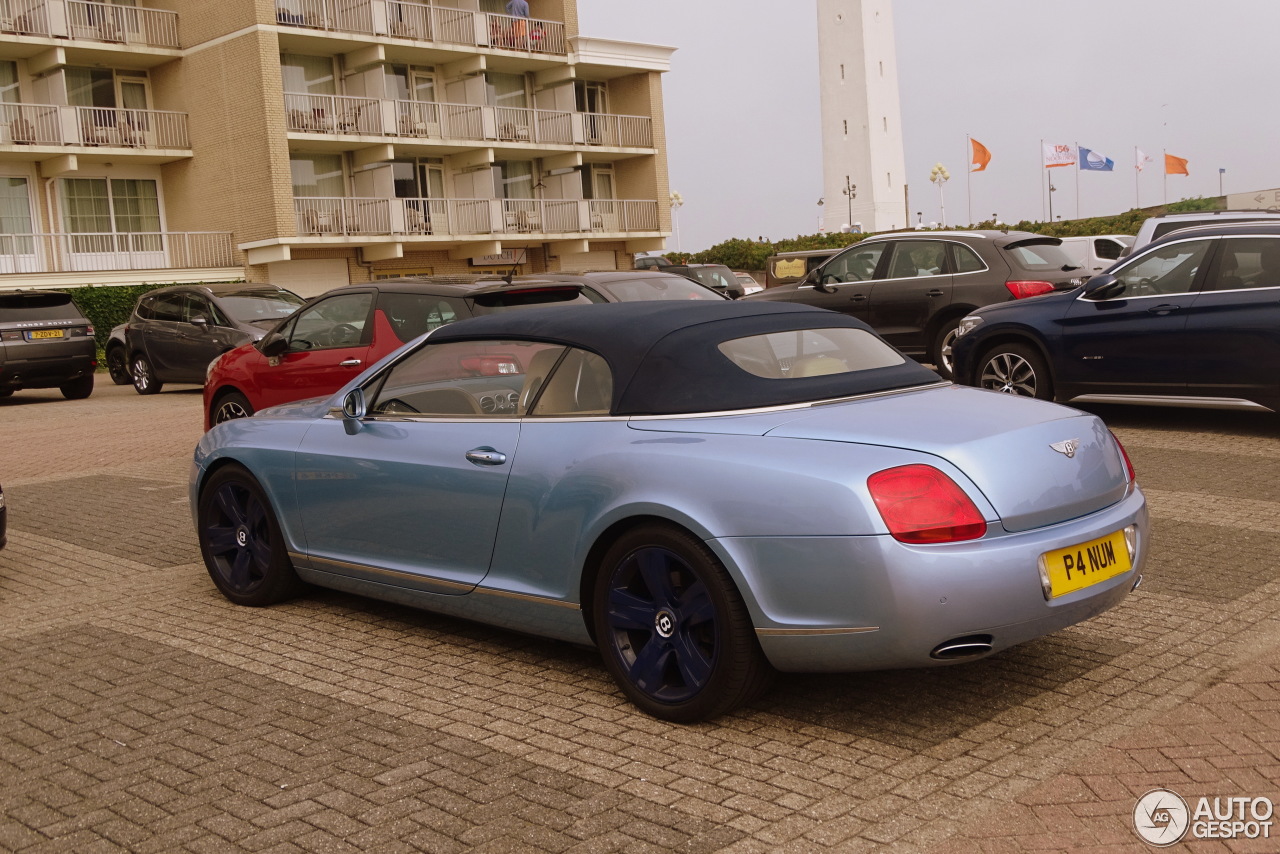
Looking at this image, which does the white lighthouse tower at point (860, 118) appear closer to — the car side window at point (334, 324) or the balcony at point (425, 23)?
the balcony at point (425, 23)

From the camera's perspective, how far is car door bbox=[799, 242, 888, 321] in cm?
1538

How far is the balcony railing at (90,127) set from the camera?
33.4 metres

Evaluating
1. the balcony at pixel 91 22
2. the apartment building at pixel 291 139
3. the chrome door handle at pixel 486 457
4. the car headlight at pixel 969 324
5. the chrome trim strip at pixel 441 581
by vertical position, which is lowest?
the chrome trim strip at pixel 441 581

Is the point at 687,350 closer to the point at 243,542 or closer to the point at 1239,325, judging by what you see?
the point at 243,542

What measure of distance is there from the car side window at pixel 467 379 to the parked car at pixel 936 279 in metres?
9.13

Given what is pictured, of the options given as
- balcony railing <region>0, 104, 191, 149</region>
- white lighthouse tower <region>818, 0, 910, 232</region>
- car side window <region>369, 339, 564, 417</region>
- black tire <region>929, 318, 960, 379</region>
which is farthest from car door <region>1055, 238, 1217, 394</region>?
white lighthouse tower <region>818, 0, 910, 232</region>

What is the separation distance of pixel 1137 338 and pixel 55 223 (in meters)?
30.9

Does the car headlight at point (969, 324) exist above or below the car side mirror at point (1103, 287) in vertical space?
below

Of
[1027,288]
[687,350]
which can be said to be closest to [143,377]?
[1027,288]

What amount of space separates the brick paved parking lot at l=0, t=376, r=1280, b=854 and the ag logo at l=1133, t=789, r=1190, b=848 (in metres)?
0.05

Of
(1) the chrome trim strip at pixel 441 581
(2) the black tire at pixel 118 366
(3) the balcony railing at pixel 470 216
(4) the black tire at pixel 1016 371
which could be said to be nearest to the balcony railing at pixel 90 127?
(3) the balcony railing at pixel 470 216

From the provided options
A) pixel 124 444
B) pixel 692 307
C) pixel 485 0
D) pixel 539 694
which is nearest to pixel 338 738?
pixel 539 694

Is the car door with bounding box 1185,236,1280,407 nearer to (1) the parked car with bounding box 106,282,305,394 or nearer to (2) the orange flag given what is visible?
(1) the parked car with bounding box 106,282,305,394

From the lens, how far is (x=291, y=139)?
35562 millimetres
